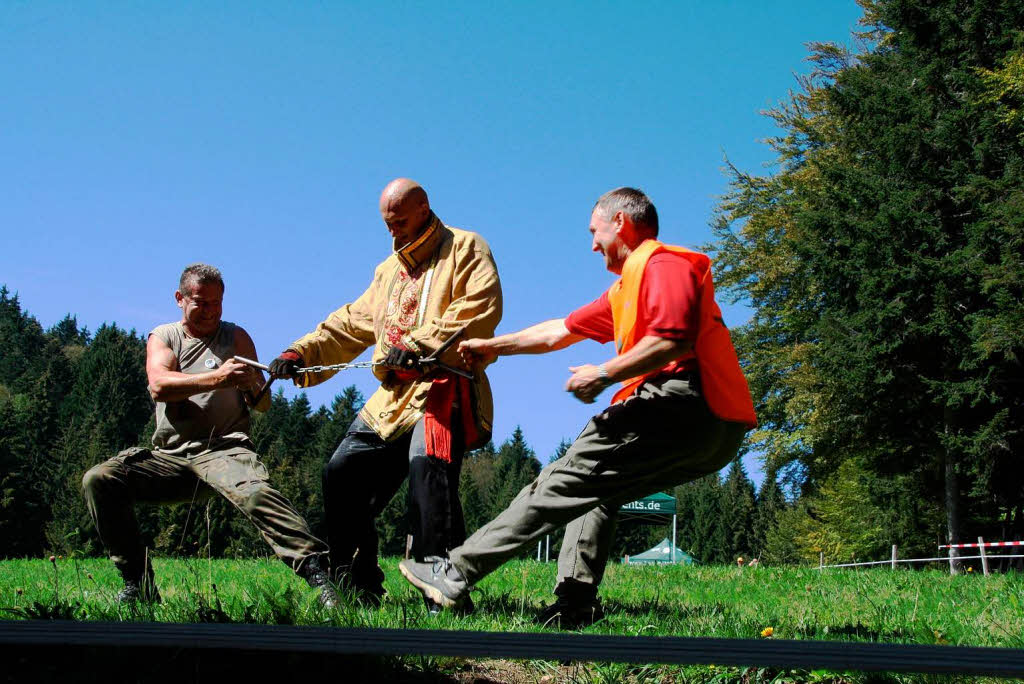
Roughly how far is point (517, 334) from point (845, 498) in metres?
39.3

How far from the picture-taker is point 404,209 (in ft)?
18.7

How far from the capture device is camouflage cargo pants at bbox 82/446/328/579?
206 inches

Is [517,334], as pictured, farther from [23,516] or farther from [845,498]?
[23,516]

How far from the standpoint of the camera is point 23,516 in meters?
58.5

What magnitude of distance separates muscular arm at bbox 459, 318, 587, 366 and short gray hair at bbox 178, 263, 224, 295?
1.69m

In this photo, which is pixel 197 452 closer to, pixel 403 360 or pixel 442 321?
pixel 403 360

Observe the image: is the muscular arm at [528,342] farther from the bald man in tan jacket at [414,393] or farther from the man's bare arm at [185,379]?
the man's bare arm at [185,379]

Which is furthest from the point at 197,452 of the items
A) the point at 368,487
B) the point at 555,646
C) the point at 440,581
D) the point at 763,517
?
the point at 763,517

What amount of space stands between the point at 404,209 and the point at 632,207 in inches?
61.3

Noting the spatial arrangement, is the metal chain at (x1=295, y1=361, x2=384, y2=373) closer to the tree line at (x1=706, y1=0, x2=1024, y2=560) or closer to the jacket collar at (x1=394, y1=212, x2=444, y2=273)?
the jacket collar at (x1=394, y1=212, x2=444, y2=273)

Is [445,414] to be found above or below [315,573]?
above

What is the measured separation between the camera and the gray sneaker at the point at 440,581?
180 inches

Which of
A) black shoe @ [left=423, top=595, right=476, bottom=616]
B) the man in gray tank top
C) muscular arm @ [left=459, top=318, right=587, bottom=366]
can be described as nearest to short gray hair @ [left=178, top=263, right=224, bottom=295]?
the man in gray tank top

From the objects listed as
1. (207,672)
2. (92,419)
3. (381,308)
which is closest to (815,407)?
(381,308)
